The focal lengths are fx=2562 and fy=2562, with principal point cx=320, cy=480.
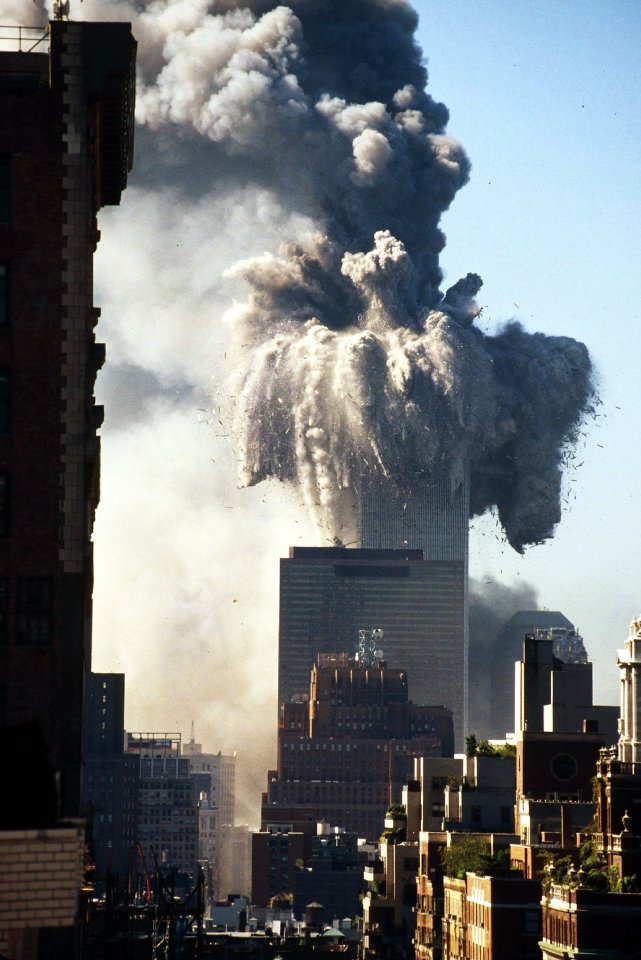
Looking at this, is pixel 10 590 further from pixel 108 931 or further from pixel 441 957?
pixel 441 957

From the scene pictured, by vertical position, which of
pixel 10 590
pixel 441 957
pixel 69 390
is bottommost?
pixel 441 957

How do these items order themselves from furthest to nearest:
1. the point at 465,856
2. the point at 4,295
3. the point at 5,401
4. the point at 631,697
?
the point at 631,697 < the point at 465,856 < the point at 4,295 < the point at 5,401

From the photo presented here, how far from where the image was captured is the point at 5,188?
58531mm

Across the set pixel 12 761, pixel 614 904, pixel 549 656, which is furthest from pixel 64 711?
pixel 549 656

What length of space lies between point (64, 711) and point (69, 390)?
23.9 feet

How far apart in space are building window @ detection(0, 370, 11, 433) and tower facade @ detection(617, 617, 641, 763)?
296ft

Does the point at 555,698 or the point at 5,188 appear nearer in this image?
the point at 5,188

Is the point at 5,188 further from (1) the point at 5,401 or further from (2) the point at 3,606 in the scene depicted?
(2) the point at 3,606

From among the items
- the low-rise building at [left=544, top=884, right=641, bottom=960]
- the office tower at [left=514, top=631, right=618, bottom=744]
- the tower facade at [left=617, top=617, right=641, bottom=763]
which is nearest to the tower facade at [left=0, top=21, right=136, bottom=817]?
the low-rise building at [left=544, top=884, right=641, bottom=960]

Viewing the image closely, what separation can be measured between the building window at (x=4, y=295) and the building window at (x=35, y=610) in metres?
5.88

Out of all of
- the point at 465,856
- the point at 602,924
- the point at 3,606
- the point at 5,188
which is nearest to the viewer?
the point at 3,606

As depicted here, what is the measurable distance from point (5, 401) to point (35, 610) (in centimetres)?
477

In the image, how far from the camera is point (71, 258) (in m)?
58.0

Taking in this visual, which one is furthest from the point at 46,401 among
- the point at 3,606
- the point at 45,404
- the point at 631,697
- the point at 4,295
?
the point at 631,697
